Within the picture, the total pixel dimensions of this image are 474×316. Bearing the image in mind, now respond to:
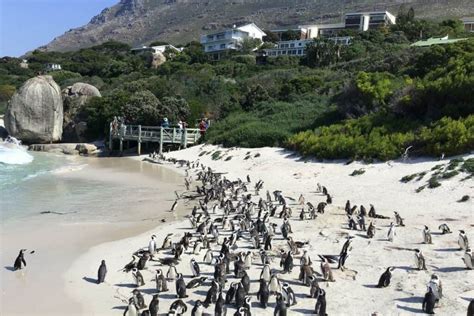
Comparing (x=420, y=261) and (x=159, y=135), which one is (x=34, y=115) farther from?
(x=420, y=261)

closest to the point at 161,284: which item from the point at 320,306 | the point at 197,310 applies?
the point at 197,310

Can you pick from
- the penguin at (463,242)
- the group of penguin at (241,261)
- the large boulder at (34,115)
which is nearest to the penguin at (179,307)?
the group of penguin at (241,261)

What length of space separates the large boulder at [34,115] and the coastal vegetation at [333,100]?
10.4ft

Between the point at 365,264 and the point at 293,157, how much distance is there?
17.4m

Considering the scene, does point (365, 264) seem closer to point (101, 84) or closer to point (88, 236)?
point (88, 236)

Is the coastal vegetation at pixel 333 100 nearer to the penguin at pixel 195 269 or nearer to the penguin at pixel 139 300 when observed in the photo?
the penguin at pixel 195 269

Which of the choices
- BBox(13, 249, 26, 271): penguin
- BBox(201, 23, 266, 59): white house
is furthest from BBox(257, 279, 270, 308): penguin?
BBox(201, 23, 266, 59): white house

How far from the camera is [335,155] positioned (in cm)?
2695

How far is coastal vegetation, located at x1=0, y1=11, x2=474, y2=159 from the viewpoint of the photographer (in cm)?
2620

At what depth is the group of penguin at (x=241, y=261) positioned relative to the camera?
10.0 m

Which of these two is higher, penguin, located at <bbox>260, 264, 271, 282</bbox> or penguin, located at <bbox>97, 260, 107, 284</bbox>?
penguin, located at <bbox>260, 264, 271, 282</bbox>

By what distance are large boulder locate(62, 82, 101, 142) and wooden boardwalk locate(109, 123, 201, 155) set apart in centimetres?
841

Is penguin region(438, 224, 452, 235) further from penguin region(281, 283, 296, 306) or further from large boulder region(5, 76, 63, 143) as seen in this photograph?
large boulder region(5, 76, 63, 143)

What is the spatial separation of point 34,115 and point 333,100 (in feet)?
88.8
